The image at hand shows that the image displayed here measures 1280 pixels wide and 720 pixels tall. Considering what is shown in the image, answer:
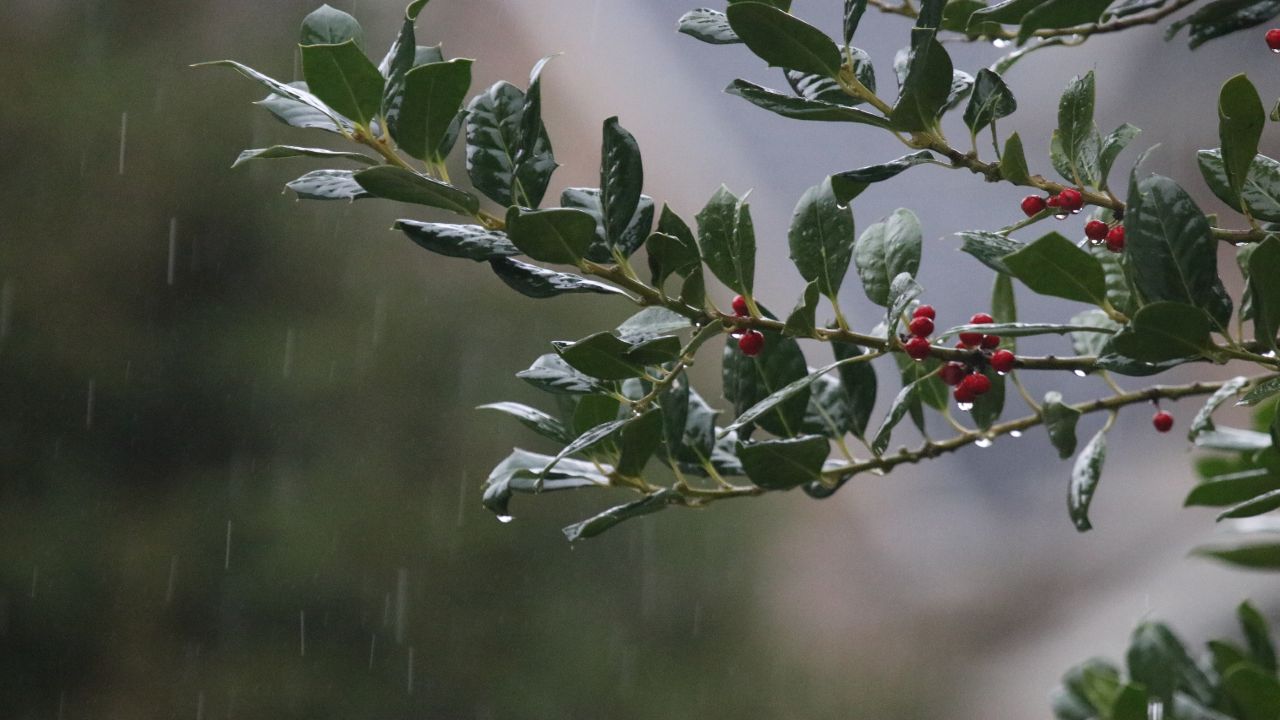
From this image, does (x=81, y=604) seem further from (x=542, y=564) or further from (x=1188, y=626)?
(x=1188, y=626)

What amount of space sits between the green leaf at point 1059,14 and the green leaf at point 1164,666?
44 centimetres

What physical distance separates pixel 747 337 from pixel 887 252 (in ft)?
0.23

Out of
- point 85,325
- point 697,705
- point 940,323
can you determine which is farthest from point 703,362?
point 85,325

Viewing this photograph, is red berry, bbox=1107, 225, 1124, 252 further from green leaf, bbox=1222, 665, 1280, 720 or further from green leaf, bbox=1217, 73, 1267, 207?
green leaf, bbox=1222, 665, 1280, 720

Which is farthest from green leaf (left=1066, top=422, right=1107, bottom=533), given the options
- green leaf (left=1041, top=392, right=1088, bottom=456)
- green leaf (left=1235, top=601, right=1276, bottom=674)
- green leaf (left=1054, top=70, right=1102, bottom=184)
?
green leaf (left=1235, top=601, right=1276, bottom=674)

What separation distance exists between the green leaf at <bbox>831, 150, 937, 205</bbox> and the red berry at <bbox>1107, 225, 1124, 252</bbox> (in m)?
0.07

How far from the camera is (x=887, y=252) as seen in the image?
425 millimetres

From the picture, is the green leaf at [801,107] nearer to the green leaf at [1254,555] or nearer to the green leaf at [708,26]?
the green leaf at [708,26]

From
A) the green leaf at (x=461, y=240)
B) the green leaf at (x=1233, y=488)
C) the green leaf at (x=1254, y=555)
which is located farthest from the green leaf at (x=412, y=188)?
the green leaf at (x=1254, y=555)

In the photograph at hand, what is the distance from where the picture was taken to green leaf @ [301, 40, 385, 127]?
338 millimetres

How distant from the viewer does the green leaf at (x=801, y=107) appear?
1.14 ft

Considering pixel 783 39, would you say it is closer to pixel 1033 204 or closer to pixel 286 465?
pixel 1033 204

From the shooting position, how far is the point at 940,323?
3.37 m

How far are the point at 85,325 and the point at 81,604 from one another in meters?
0.68
